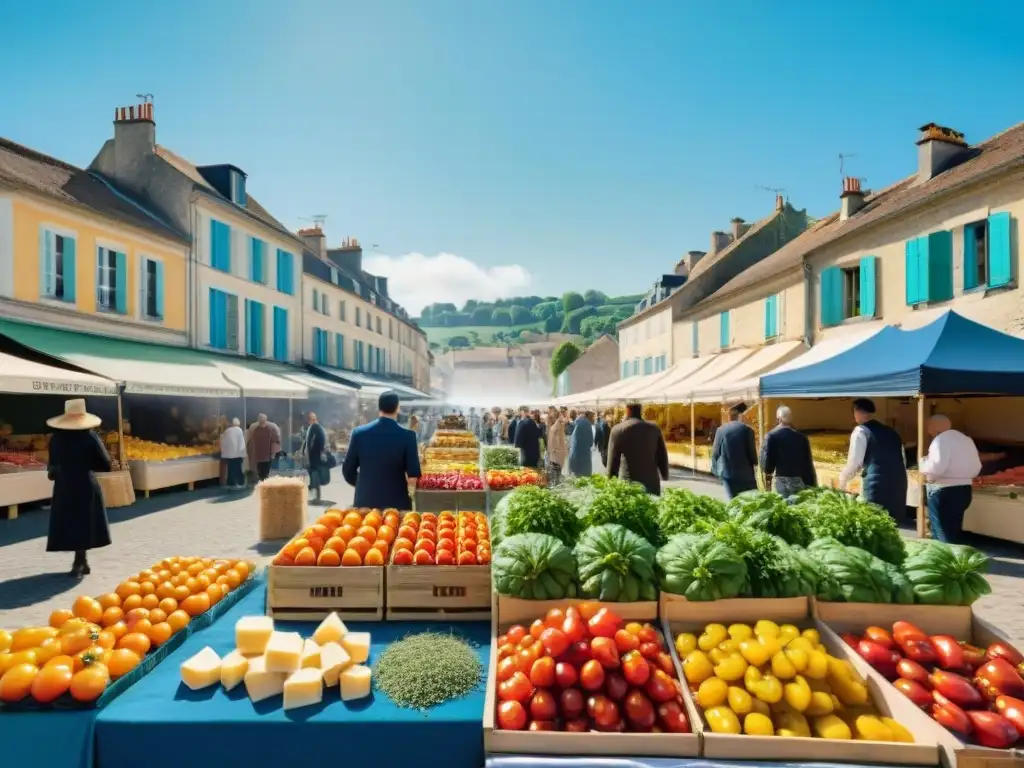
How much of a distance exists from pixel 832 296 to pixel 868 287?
1.64 meters

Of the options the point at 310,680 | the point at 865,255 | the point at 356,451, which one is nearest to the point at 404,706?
the point at 310,680

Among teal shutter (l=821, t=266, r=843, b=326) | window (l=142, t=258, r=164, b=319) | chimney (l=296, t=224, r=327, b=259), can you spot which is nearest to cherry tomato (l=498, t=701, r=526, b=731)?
teal shutter (l=821, t=266, r=843, b=326)

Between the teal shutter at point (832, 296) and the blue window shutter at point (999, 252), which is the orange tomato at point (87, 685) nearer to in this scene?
the blue window shutter at point (999, 252)

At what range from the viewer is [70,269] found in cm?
1426

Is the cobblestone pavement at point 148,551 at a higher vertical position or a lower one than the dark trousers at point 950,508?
lower

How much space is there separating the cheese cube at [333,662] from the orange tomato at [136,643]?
0.98m

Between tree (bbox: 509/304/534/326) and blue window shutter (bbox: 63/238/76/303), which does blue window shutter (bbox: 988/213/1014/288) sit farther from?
tree (bbox: 509/304/534/326)

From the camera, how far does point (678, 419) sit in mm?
23641

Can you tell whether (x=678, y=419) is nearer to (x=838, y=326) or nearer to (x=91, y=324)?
(x=838, y=326)

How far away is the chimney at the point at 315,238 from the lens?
33750mm

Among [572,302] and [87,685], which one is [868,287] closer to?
[87,685]

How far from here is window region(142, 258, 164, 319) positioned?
55.4 ft

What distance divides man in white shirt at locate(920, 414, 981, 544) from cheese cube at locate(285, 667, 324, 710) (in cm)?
751

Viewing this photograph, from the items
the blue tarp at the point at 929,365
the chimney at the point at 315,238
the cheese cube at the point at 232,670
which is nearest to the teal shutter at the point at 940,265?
the blue tarp at the point at 929,365
